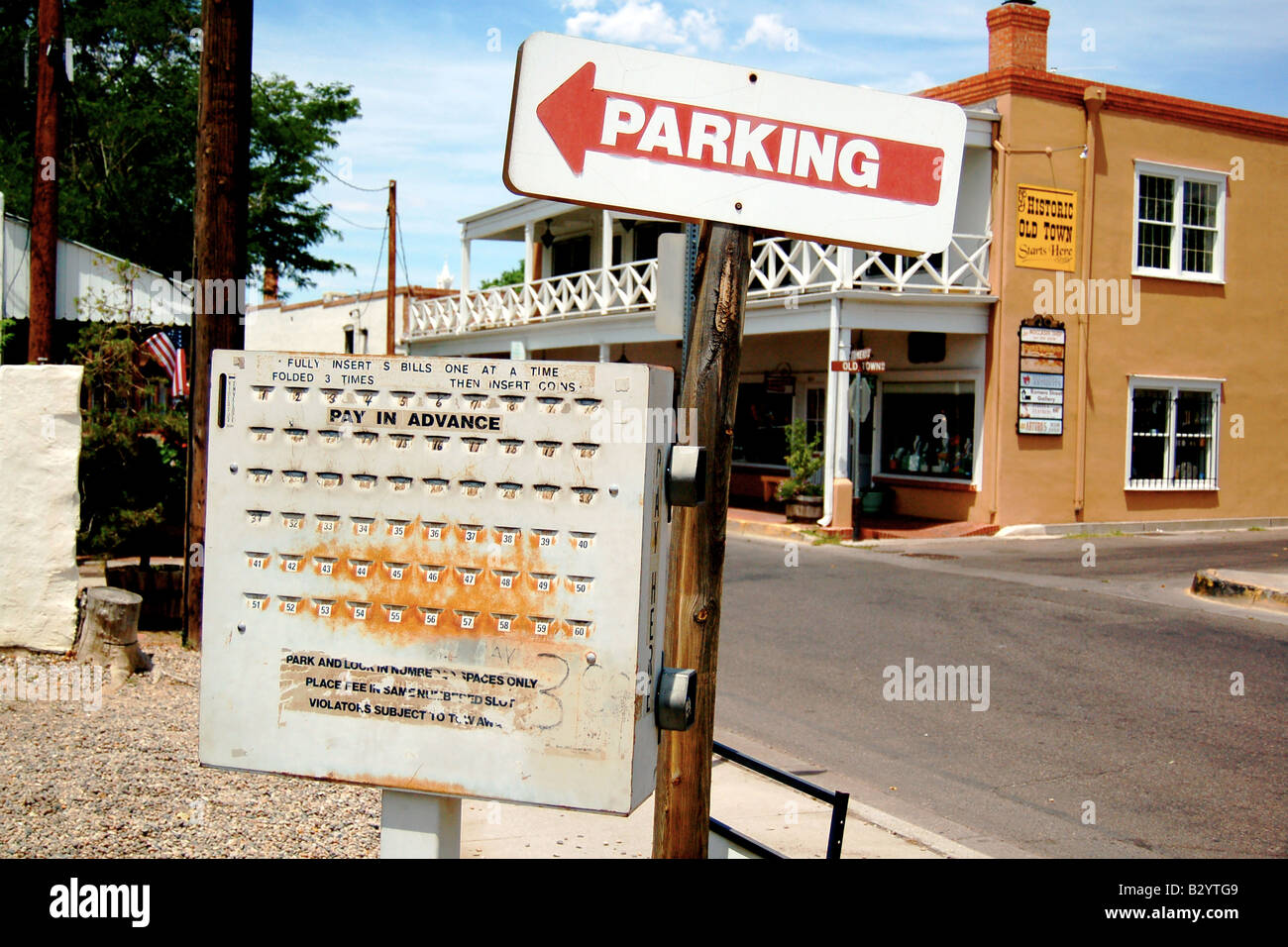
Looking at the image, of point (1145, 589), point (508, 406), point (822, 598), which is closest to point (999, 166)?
point (1145, 589)

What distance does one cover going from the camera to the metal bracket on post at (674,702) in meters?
2.38

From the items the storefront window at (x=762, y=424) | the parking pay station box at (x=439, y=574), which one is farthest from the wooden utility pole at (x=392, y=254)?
the parking pay station box at (x=439, y=574)

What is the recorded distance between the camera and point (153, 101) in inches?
1261

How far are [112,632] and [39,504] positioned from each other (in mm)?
1079

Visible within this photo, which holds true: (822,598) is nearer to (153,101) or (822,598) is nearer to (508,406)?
(508,406)

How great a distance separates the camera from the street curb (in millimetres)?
11482

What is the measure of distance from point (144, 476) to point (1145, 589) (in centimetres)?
1038

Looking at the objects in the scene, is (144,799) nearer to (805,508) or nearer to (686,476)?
(686,476)

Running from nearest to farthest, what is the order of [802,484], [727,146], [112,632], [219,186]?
[727,146]
[112,632]
[219,186]
[802,484]

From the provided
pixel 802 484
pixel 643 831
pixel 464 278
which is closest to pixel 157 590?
pixel 643 831

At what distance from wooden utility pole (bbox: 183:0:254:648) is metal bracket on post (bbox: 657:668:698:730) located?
6.22 metres

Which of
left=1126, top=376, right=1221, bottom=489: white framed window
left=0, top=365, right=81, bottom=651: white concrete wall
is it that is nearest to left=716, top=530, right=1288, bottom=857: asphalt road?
left=0, top=365, right=81, bottom=651: white concrete wall

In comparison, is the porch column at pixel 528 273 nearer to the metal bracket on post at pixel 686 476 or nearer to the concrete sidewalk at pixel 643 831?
the concrete sidewalk at pixel 643 831

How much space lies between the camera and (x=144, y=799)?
5004mm
